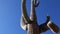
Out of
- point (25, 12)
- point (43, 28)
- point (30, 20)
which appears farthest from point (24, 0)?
point (43, 28)

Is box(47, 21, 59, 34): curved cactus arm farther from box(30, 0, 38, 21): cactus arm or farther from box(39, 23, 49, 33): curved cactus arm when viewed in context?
box(39, 23, 49, 33): curved cactus arm

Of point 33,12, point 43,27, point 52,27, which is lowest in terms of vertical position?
point 43,27

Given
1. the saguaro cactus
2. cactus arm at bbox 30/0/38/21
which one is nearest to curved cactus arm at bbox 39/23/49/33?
the saguaro cactus

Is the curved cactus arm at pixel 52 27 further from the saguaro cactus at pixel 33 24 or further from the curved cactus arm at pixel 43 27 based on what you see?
the curved cactus arm at pixel 43 27

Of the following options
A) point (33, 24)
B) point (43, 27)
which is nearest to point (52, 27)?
point (33, 24)

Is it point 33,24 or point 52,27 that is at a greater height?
point 52,27

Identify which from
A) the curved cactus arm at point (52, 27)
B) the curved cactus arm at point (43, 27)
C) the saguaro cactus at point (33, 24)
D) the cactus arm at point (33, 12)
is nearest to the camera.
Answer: the curved cactus arm at point (52, 27)

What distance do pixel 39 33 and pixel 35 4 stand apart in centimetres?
104

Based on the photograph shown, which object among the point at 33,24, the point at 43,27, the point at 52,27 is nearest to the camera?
the point at 52,27

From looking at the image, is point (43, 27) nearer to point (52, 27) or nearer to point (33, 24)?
point (33, 24)

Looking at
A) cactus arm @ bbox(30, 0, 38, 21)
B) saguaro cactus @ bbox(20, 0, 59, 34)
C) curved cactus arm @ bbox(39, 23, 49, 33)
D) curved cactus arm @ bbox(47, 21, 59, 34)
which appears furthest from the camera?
curved cactus arm @ bbox(39, 23, 49, 33)

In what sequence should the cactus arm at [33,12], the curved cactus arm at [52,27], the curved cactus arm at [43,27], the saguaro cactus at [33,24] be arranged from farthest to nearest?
the curved cactus arm at [43,27] < the cactus arm at [33,12] < the saguaro cactus at [33,24] < the curved cactus arm at [52,27]

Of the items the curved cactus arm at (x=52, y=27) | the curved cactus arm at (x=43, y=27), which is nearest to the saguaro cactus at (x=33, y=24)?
the curved cactus arm at (x=43, y=27)

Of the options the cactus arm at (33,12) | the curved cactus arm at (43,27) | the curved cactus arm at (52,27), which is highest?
the curved cactus arm at (52,27)
